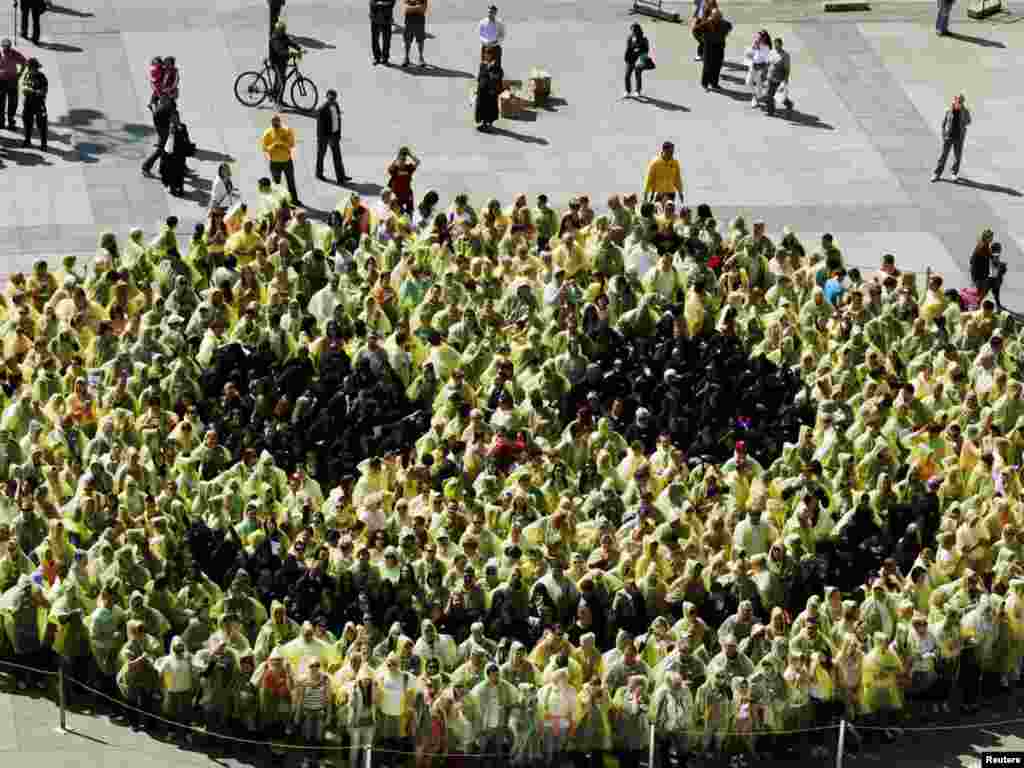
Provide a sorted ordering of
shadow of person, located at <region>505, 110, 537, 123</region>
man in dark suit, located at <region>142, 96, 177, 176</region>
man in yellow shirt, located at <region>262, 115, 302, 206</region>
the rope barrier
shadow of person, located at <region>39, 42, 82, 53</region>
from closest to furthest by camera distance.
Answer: the rope barrier < man in yellow shirt, located at <region>262, 115, 302, 206</region> < man in dark suit, located at <region>142, 96, 177, 176</region> < shadow of person, located at <region>505, 110, 537, 123</region> < shadow of person, located at <region>39, 42, 82, 53</region>

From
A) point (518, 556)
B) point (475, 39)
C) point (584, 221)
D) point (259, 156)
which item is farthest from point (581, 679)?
point (475, 39)

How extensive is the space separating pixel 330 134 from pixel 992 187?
487 inches

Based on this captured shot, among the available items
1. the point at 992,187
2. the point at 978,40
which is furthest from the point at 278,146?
the point at 978,40

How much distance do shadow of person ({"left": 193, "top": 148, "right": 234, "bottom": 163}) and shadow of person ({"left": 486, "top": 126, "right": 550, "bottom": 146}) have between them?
5.22 meters

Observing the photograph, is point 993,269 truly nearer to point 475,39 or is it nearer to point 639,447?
point 639,447

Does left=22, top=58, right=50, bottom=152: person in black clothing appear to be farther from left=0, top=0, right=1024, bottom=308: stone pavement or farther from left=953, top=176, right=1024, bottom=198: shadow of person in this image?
left=953, top=176, right=1024, bottom=198: shadow of person

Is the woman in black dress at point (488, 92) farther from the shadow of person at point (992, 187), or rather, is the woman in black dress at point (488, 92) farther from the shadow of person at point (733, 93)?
the shadow of person at point (992, 187)

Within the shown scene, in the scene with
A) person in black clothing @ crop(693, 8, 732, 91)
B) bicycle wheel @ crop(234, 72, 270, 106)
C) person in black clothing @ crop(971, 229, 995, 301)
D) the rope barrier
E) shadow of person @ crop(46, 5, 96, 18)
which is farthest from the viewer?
shadow of person @ crop(46, 5, 96, 18)

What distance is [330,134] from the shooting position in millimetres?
43594

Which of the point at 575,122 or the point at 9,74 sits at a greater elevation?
the point at 9,74

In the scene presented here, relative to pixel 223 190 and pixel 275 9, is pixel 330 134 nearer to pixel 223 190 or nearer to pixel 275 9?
pixel 223 190

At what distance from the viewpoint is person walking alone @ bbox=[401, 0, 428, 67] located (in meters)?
48.1

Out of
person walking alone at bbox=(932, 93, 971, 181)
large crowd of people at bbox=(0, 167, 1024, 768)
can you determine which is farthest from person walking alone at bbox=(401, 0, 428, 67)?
person walking alone at bbox=(932, 93, 971, 181)

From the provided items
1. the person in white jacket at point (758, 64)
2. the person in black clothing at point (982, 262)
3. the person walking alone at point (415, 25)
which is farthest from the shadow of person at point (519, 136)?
the person in black clothing at point (982, 262)
